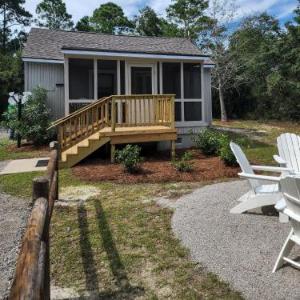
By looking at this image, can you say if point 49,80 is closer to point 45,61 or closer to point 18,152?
point 45,61

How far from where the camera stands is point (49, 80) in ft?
46.5

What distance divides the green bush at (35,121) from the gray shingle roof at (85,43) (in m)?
1.61

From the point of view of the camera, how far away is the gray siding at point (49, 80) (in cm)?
1405

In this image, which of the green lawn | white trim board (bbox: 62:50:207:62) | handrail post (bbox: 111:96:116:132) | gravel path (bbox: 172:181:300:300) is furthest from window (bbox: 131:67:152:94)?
gravel path (bbox: 172:181:300:300)

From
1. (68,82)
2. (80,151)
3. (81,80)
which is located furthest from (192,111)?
(80,151)

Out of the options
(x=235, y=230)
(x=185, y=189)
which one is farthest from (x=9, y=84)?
(x=235, y=230)

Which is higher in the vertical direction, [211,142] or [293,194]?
[211,142]

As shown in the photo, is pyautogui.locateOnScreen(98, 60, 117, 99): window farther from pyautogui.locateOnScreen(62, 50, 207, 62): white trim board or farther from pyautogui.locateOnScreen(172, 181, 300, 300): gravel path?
pyautogui.locateOnScreen(172, 181, 300, 300): gravel path

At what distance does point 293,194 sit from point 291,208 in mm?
183

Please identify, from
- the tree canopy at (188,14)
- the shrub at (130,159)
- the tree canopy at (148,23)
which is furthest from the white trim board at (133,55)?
the tree canopy at (148,23)

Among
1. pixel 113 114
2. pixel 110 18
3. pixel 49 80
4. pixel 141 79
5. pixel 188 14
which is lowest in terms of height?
pixel 113 114

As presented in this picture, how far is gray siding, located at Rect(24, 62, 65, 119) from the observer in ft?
46.1

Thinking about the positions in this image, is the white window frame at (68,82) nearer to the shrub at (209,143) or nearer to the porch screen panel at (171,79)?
the porch screen panel at (171,79)

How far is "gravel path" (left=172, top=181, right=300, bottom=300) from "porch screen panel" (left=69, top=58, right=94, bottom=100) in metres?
7.56
